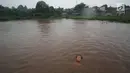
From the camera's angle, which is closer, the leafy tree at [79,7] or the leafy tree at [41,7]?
the leafy tree at [41,7]

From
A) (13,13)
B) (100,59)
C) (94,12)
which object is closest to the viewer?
(100,59)

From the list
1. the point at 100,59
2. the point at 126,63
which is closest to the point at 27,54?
the point at 100,59

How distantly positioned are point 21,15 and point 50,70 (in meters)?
57.3

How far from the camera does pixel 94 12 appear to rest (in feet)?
238

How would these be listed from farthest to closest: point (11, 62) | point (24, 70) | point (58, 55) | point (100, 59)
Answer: point (58, 55), point (100, 59), point (11, 62), point (24, 70)

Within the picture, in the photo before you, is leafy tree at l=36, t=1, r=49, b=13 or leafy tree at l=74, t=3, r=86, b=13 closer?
leafy tree at l=36, t=1, r=49, b=13

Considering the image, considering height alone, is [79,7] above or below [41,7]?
above

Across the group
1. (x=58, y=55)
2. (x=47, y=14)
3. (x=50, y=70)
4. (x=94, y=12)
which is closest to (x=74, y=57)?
(x=58, y=55)

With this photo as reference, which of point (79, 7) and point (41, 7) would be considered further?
point (79, 7)

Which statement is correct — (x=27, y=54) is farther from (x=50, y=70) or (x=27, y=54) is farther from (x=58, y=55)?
(x=50, y=70)

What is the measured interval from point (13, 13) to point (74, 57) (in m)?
55.3

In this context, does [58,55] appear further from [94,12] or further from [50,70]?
[94,12]

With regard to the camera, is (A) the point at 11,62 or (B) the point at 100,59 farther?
(B) the point at 100,59

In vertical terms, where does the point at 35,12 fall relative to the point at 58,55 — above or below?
above
